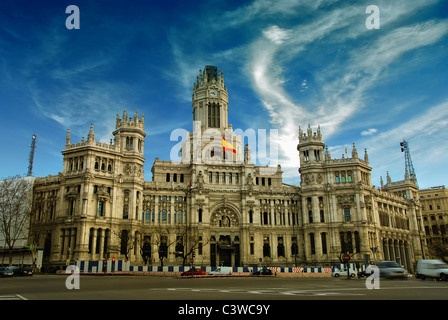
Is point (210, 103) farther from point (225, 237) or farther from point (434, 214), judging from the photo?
point (434, 214)

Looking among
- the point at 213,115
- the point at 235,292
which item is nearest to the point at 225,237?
the point at 213,115

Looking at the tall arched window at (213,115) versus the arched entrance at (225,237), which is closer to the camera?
the arched entrance at (225,237)

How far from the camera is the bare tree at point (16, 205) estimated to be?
7744 cm

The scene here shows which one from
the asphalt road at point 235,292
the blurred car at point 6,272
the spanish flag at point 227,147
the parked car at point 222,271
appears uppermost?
the spanish flag at point 227,147

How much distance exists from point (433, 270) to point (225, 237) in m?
51.8

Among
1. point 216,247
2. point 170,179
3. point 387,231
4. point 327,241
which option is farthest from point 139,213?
point 387,231

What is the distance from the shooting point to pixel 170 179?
91250 mm

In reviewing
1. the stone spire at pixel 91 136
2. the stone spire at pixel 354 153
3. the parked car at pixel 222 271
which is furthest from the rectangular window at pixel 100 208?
the stone spire at pixel 354 153

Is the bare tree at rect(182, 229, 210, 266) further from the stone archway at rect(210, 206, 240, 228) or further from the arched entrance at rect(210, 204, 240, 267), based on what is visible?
the stone archway at rect(210, 206, 240, 228)

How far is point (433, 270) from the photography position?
41.4m

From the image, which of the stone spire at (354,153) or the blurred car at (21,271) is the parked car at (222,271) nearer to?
the blurred car at (21,271)

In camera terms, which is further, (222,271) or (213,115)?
(213,115)

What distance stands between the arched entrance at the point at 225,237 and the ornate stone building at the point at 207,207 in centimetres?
23

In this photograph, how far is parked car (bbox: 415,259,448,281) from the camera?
132 ft
